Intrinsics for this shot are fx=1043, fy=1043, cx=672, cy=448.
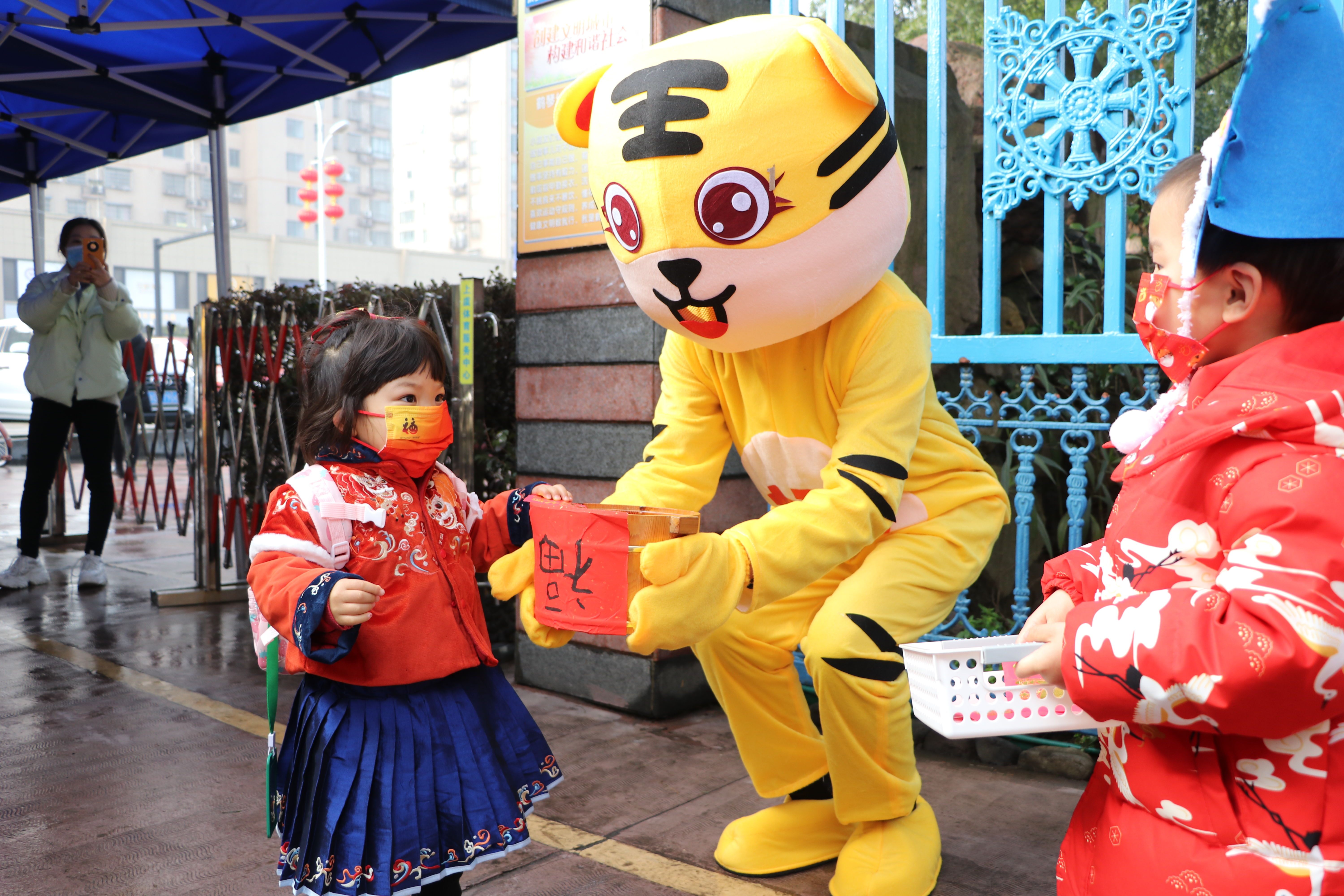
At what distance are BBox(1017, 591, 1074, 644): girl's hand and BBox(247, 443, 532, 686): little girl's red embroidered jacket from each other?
1.05 meters

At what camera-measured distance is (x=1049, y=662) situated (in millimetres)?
1328

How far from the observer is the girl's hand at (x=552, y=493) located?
7.14 feet

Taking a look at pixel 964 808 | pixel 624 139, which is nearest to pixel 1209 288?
pixel 624 139

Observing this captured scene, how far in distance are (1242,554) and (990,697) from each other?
0.40 metres

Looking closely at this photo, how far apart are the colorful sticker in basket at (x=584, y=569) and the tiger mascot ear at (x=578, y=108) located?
3.47 ft

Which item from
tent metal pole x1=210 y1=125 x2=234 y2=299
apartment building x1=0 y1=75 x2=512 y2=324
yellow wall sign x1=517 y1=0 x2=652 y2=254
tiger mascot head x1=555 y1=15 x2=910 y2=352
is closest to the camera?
tiger mascot head x1=555 y1=15 x2=910 y2=352

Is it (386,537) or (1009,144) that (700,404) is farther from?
(1009,144)

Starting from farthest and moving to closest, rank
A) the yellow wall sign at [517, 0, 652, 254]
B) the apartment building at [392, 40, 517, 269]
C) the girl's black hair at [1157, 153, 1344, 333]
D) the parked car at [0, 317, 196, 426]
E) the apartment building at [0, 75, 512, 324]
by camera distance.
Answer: the apartment building at [392, 40, 517, 269] < the apartment building at [0, 75, 512, 324] < the parked car at [0, 317, 196, 426] < the yellow wall sign at [517, 0, 652, 254] < the girl's black hair at [1157, 153, 1344, 333]

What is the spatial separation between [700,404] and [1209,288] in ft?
4.78

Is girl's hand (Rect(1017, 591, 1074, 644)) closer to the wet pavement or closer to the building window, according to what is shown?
the wet pavement

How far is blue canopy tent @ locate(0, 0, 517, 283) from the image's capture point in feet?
19.4

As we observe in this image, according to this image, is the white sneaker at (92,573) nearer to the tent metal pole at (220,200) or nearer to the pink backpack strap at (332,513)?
the tent metal pole at (220,200)

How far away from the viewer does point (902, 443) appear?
2285mm

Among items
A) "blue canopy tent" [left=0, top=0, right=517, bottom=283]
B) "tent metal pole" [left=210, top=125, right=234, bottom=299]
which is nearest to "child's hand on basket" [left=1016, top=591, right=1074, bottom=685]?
"blue canopy tent" [left=0, top=0, right=517, bottom=283]
